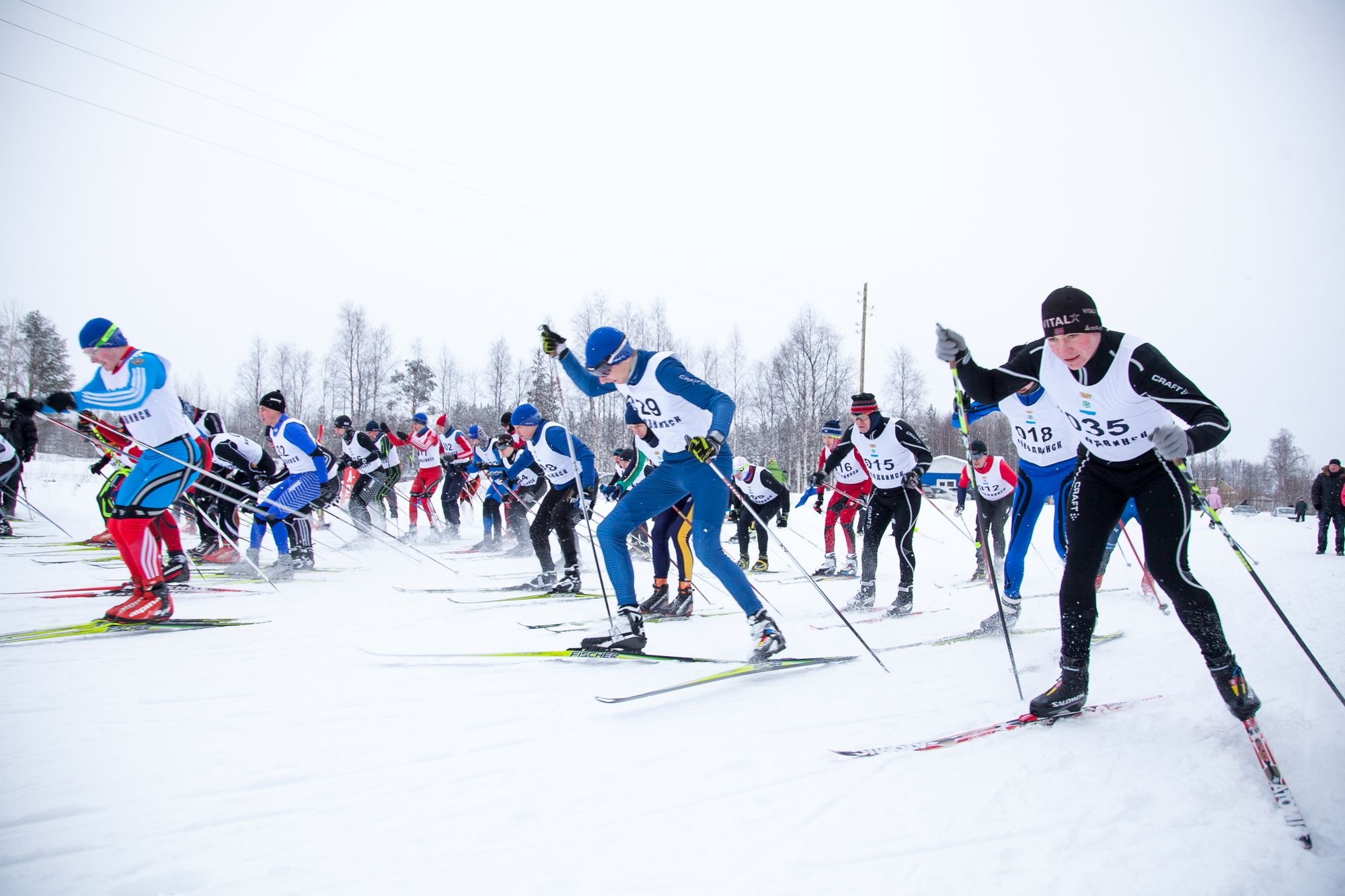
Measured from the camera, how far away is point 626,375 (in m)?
3.88

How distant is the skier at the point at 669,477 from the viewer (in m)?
3.66

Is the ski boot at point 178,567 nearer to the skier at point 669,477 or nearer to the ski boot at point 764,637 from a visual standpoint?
the skier at point 669,477

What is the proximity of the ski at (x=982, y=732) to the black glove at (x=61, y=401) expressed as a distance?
528 cm

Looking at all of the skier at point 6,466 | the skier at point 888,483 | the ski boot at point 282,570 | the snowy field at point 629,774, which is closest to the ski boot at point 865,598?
the skier at point 888,483

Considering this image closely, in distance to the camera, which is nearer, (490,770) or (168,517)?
(490,770)

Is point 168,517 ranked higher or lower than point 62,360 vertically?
lower

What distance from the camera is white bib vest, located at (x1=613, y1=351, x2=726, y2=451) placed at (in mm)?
3828

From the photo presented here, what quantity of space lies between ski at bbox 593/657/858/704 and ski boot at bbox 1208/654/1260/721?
5.57 feet

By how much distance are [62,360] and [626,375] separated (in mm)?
37450

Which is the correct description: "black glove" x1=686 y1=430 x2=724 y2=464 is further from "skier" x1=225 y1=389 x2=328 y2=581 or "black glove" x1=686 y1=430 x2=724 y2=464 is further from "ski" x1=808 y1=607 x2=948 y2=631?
"skier" x1=225 y1=389 x2=328 y2=581

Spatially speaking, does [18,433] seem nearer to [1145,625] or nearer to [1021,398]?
[1021,398]

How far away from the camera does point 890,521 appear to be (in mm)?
6160

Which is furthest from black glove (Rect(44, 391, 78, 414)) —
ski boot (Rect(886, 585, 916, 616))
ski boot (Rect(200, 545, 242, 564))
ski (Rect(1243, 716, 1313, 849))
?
ski (Rect(1243, 716, 1313, 849))

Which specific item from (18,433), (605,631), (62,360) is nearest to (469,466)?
(18,433)
